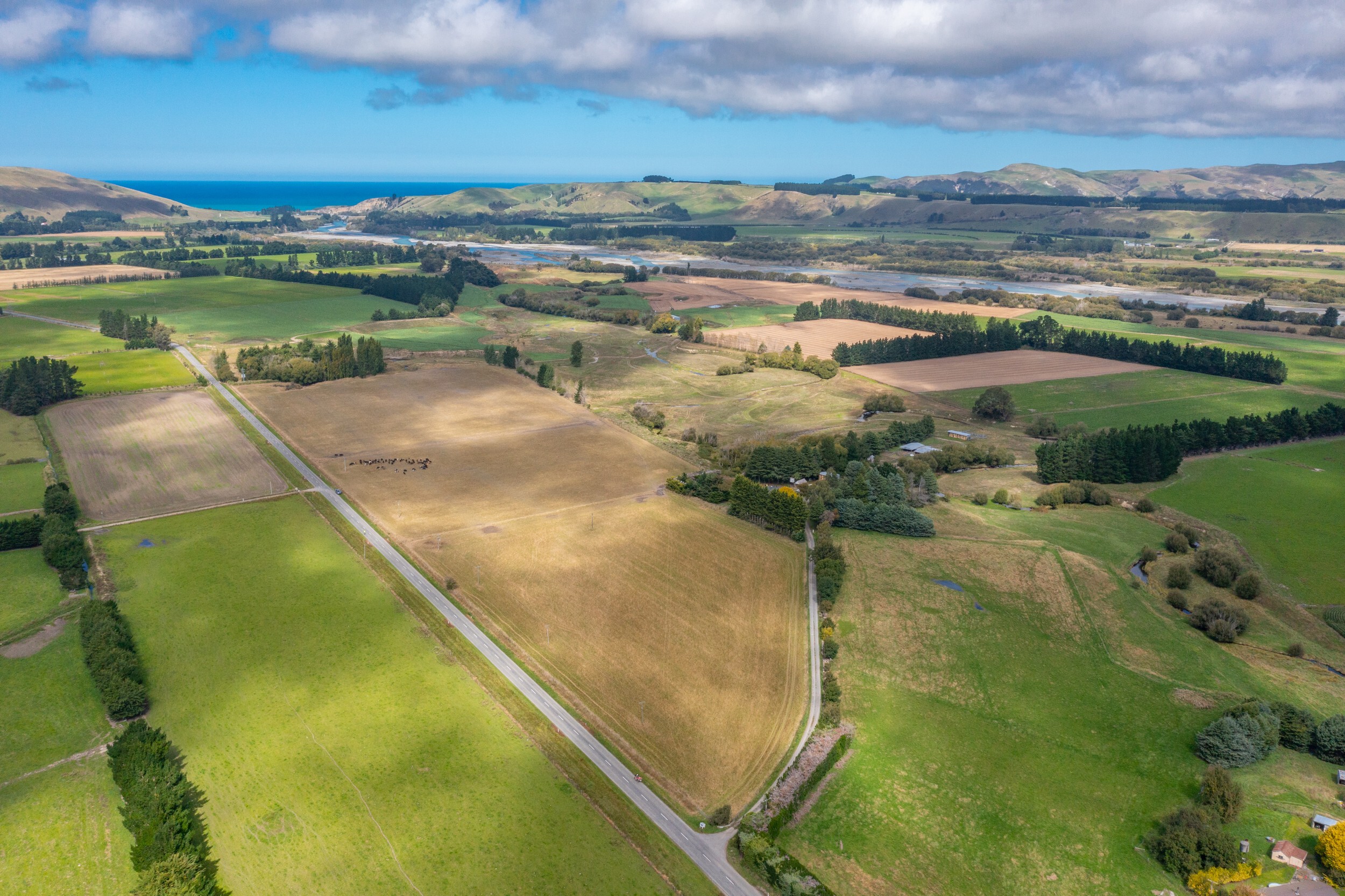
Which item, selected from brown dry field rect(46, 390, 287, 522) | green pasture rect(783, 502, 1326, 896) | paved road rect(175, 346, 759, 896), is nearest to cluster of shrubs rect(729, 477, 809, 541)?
green pasture rect(783, 502, 1326, 896)

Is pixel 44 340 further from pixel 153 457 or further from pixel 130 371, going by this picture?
pixel 153 457

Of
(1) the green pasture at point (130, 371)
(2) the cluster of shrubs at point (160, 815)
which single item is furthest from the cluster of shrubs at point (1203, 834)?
(1) the green pasture at point (130, 371)

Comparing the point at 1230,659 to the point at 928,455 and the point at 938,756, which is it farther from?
the point at 928,455

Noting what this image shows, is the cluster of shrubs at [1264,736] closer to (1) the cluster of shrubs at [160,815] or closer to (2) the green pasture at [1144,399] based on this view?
(1) the cluster of shrubs at [160,815]

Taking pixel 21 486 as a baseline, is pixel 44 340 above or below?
above

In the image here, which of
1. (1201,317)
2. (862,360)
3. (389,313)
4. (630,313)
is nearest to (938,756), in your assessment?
(862,360)

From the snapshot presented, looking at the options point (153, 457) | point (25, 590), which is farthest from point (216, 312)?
point (25, 590)
